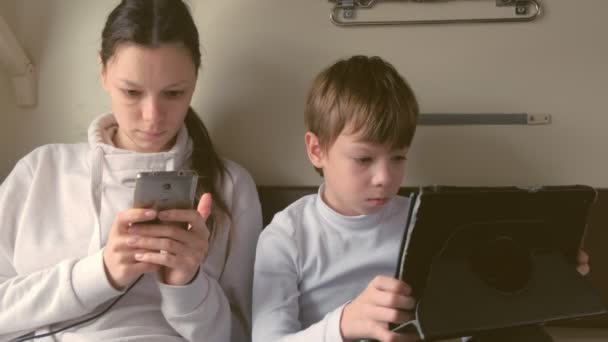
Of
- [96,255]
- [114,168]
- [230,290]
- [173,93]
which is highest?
[173,93]

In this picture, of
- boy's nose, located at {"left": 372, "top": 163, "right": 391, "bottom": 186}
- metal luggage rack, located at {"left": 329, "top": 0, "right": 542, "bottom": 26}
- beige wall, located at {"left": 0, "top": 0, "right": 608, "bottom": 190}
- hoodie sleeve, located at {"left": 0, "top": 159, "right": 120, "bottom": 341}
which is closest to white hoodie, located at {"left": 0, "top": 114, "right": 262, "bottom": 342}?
hoodie sleeve, located at {"left": 0, "top": 159, "right": 120, "bottom": 341}

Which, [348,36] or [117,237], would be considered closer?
[117,237]

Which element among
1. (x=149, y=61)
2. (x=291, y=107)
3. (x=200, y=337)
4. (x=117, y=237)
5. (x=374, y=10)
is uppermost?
(x=374, y=10)

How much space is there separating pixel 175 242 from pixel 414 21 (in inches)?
32.9

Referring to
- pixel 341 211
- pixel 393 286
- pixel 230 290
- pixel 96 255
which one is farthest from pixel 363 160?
pixel 96 255

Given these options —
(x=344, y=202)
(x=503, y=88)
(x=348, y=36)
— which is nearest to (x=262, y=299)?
(x=344, y=202)

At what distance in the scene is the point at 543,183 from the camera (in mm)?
1332

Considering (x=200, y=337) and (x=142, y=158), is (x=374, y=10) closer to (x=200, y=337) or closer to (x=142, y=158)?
(x=142, y=158)

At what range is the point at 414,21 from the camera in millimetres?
1303

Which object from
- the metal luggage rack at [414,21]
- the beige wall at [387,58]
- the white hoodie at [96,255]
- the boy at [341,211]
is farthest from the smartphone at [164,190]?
the metal luggage rack at [414,21]

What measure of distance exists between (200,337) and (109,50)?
625 mm

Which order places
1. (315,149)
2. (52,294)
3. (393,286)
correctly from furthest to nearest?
1. (315,149)
2. (52,294)
3. (393,286)

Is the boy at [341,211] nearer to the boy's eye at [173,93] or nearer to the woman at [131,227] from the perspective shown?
the woman at [131,227]

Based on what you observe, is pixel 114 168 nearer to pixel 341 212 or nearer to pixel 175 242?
pixel 175 242
